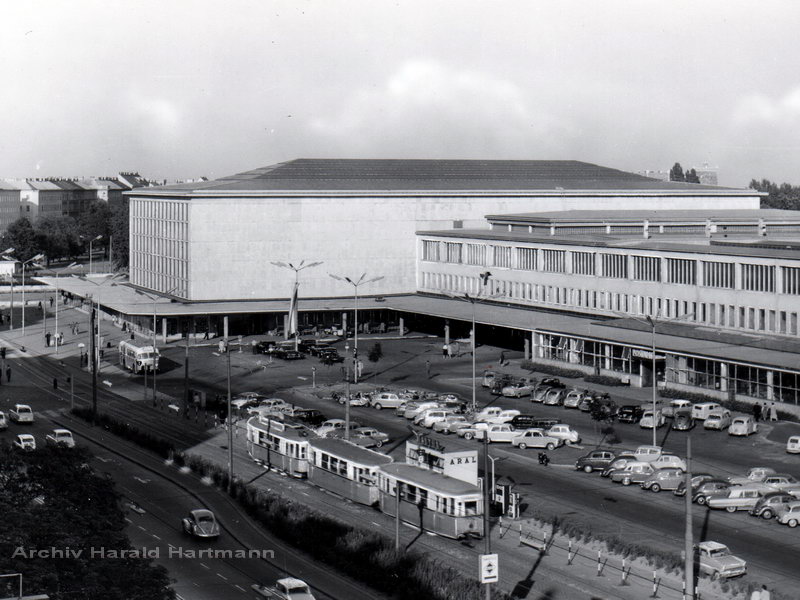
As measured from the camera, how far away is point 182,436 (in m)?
72.8

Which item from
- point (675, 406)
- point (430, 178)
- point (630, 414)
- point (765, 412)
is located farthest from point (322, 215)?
point (765, 412)

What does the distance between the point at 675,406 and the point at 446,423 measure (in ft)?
47.3

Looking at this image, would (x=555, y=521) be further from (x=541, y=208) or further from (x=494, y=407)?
(x=541, y=208)

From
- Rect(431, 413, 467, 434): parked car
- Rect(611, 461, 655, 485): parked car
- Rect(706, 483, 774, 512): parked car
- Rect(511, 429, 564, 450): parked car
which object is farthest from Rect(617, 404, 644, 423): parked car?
Rect(706, 483, 774, 512): parked car

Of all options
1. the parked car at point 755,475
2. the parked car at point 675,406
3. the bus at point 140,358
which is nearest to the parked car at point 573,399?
the parked car at point 675,406

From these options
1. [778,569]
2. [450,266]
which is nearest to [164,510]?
[778,569]

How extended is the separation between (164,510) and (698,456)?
26.9m

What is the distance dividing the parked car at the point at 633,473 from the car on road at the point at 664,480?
71cm

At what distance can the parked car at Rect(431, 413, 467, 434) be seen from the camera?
71.2 metres

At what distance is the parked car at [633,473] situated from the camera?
2285 inches

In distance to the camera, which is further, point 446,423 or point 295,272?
point 295,272

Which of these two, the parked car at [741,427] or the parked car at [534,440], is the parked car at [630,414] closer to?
the parked car at [741,427]

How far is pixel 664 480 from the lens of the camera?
186 feet

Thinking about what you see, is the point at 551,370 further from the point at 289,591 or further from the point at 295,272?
the point at 289,591
